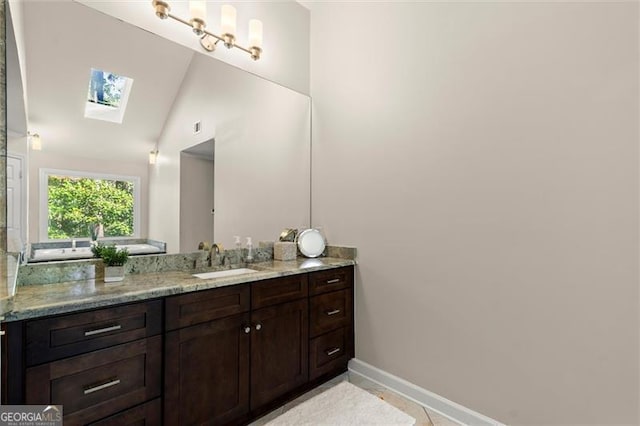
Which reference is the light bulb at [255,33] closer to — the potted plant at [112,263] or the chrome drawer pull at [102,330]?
the potted plant at [112,263]

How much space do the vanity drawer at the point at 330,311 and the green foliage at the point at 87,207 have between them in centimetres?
127

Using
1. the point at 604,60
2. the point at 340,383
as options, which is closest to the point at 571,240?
the point at 604,60

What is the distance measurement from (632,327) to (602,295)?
0.51 ft

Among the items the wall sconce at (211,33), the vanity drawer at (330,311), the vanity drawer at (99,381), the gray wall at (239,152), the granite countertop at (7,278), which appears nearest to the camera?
the granite countertop at (7,278)

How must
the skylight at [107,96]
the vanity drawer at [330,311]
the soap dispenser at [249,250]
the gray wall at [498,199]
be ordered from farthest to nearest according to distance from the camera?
1. the soap dispenser at [249,250]
2. the vanity drawer at [330,311]
3. the skylight at [107,96]
4. the gray wall at [498,199]

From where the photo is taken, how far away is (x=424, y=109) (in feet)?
6.68

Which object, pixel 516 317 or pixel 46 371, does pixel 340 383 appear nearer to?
pixel 516 317

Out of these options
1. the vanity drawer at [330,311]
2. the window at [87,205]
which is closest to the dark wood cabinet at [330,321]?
the vanity drawer at [330,311]

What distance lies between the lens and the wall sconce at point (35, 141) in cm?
153

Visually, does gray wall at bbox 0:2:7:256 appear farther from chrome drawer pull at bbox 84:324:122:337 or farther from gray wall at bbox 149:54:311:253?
gray wall at bbox 149:54:311:253

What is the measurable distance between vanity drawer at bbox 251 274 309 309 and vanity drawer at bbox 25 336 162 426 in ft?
1.77

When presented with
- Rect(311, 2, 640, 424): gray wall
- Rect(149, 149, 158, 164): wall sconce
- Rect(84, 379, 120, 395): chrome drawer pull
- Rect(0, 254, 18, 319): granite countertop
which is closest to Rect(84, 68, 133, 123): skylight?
Rect(149, 149, 158, 164): wall sconce

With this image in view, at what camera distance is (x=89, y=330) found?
122 cm

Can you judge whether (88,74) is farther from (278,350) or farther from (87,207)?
(278,350)
